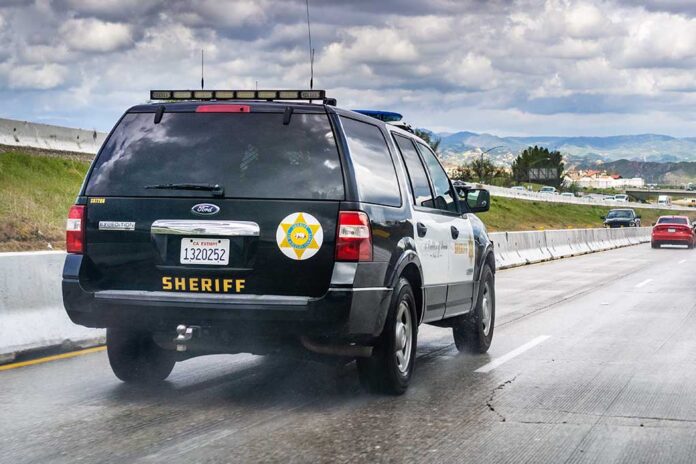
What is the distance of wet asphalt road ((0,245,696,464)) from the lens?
18.9 feet

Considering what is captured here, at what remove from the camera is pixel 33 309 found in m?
9.61

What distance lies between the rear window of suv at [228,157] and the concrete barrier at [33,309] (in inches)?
105

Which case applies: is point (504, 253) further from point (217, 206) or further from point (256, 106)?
point (217, 206)

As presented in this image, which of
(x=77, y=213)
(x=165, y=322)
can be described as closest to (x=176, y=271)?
(x=165, y=322)

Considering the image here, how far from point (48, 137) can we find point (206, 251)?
36.2m

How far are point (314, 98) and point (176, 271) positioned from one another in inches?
59.1

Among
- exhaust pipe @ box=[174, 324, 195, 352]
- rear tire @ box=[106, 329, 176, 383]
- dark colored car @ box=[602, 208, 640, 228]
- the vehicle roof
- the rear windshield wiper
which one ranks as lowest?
dark colored car @ box=[602, 208, 640, 228]

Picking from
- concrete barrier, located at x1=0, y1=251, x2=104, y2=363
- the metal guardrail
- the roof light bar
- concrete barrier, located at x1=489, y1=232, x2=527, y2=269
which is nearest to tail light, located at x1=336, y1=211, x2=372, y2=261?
the roof light bar

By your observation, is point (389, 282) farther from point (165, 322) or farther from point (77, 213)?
point (77, 213)

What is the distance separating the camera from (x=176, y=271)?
673cm

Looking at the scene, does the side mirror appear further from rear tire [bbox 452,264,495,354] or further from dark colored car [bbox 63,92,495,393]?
dark colored car [bbox 63,92,495,393]

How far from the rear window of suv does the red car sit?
3991 centimetres

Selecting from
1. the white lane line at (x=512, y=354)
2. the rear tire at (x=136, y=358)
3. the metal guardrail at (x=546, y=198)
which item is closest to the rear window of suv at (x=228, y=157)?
the rear tire at (x=136, y=358)

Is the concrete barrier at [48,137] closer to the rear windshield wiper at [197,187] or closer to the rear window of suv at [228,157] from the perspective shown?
the rear window of suv at [228,157]
